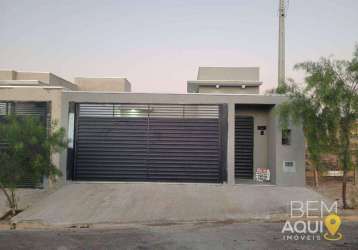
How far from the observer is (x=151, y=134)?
12609 mm

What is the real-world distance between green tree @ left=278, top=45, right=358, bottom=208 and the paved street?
219 cm

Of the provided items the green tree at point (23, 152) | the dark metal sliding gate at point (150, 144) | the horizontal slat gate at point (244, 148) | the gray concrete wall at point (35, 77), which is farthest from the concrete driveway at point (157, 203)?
the gray concrete wall at point (35, 77)

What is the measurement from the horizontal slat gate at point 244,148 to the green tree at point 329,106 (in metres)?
3.82

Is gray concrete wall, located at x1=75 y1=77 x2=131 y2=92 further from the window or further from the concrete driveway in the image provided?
the window

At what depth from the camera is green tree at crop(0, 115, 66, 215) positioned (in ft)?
29.2

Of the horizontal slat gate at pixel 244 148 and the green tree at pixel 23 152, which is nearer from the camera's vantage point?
the green tree at pixel 23 152

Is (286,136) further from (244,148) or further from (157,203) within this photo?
(157,203)

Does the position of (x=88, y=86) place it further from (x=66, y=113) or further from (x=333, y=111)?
(x=333, y=111)

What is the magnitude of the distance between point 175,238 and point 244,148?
24.1 feet

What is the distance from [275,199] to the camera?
10.3 metres

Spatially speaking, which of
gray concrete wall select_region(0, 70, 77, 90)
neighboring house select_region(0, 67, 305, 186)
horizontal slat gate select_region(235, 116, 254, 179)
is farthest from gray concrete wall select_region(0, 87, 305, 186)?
gray concrete wall select_region(0, 70, 77, 90)

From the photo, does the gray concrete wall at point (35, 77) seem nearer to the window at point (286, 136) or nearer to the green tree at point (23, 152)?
the green tree at point (23, 152)

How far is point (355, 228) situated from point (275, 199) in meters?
2.84

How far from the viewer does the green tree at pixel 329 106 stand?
29.3ft
